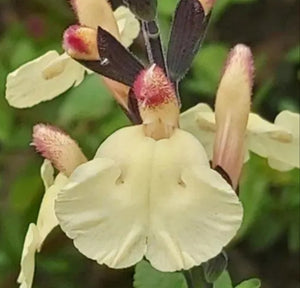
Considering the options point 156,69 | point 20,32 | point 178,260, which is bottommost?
point 20,32

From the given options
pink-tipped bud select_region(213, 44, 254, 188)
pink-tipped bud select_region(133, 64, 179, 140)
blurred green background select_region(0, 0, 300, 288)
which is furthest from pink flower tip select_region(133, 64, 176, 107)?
blurred green background select_region(0, 0, 300, 288)

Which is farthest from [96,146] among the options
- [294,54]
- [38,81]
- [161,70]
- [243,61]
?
[161,70]

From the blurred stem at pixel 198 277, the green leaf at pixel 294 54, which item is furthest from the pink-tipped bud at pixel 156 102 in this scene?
the green leaf at pixel 294 54

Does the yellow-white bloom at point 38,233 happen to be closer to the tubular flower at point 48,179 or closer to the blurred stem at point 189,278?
the tubular flower at point 48,179

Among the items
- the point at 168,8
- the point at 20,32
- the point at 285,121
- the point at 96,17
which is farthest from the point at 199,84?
the point at 96,17

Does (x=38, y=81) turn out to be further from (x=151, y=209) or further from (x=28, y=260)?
(x=151, y=209)

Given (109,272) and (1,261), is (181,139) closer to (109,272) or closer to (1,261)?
(1,261)
